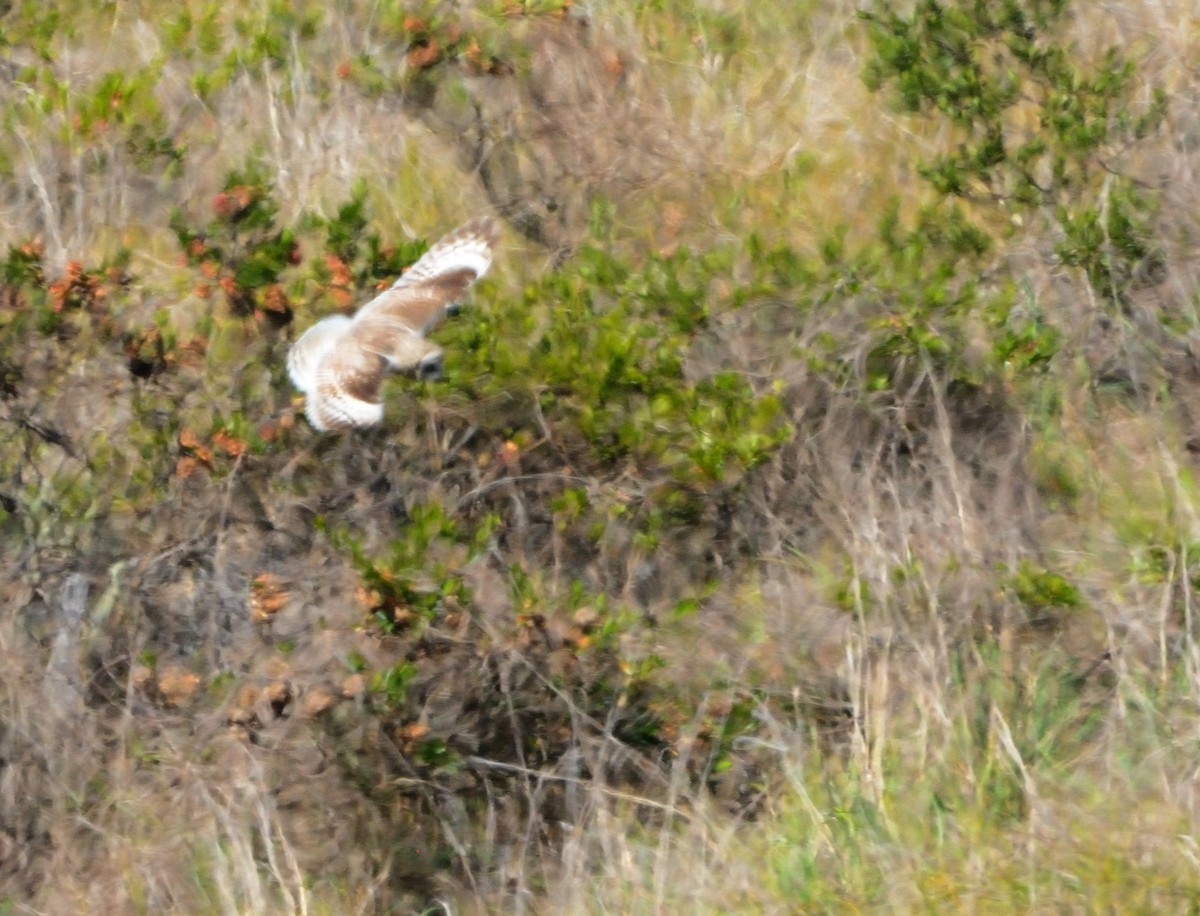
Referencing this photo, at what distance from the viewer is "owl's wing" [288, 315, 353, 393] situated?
459 cm

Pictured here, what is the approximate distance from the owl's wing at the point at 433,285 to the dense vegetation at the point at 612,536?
87 mm

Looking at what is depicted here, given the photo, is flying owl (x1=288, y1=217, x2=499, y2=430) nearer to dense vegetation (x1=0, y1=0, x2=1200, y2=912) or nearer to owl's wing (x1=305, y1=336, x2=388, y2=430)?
owl's wing (x1=305, y1=336, x2=388, y2=430)

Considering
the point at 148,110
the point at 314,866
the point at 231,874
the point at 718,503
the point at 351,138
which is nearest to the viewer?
the point at 231,874

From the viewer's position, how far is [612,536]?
470 centimetres

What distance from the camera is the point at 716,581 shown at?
185 inches

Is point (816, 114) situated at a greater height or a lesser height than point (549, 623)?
greater

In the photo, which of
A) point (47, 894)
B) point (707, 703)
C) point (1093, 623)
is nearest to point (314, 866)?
point (47, 894)

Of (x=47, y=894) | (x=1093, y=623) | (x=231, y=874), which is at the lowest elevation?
(x=47, y=894)

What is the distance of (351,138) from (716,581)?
2271 millimetres

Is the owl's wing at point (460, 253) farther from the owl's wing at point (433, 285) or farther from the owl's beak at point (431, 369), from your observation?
the owl's beak at point (431, 369)

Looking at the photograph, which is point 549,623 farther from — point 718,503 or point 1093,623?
point 1093,623

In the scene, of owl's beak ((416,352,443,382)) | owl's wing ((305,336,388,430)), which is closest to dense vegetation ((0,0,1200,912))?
owl's beak ((416,352,443,382))

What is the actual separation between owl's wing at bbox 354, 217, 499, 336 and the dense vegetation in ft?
0.29

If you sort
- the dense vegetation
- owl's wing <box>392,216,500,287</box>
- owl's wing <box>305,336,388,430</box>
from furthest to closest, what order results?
owl's wing <box>392,216,500,287</box>, owl's wing <box>305,336,388,430</box>, the dense vegetation
